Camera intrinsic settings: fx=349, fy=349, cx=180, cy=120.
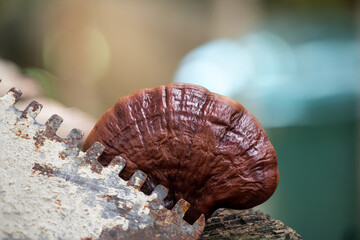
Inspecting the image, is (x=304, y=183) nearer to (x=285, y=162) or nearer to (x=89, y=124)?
(x=285, y=162)

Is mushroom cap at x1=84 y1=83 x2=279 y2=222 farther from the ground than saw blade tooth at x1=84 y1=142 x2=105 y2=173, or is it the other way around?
mushroom cap at x1=84 y1=83 x2=279 y2=222

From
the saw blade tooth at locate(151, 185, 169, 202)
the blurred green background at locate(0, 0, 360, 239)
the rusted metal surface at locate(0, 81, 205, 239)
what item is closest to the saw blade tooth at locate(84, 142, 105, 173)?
the rusted metal surface at locate(0, 81, 205, 239)

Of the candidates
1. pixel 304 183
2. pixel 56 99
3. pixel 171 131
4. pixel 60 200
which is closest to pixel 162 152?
pixel 171 131

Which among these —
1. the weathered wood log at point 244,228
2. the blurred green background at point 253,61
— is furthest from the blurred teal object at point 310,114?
the weathered wood log at point 244,228

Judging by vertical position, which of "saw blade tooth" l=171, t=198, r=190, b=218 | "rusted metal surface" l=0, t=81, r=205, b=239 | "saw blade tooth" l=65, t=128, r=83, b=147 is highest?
"saw blade tooth" l=65, t=128, r=83, b=147

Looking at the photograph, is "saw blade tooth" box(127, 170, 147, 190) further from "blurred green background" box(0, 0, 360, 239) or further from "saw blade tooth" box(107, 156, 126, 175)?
"blurred green background" box(0, 0, 360, 239)
